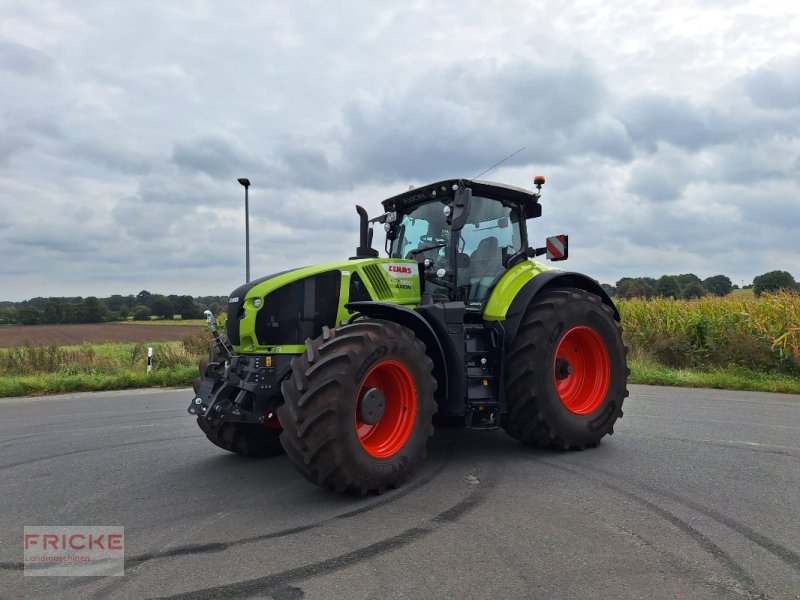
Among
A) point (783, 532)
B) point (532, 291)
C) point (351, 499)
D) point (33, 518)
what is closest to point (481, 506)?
point (351, 499)

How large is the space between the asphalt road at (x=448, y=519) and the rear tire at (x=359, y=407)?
0.86ft

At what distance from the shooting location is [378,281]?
504cm

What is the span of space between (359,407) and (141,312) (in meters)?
34.0

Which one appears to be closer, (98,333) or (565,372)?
(565,372)

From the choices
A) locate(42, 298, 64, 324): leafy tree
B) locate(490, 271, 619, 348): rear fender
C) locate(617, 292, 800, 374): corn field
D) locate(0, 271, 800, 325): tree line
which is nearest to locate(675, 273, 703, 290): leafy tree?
locate(0, 271, 800, 325): tree line

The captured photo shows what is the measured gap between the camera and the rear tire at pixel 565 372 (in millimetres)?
5109

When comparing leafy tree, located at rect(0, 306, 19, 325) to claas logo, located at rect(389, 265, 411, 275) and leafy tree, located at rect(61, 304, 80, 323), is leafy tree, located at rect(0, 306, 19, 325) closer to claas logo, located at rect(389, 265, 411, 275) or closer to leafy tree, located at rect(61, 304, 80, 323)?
leafy tree, located at rect(61, 304, 80, 323)

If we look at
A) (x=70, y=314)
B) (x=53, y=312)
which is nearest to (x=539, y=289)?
(x=53, y=312)

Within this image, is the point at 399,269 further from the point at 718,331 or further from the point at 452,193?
the point at 718,331

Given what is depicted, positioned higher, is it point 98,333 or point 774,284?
point 774,284

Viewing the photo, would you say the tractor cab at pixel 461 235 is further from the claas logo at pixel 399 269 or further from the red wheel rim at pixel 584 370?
the red wheel rim at pixel 584 370

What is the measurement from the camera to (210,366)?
4.77 m

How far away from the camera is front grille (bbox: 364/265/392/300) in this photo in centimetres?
498

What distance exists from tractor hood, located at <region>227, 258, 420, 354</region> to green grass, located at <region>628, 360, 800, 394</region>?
8157mm
